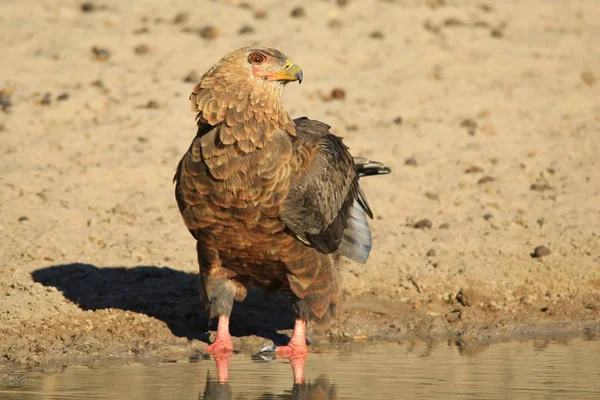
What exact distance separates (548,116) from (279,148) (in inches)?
270

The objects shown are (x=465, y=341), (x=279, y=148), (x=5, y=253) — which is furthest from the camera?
(x=5, y=253)

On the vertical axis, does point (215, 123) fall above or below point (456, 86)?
below

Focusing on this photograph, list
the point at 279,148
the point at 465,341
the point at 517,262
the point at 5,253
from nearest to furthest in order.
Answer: the point at 279,148 < the point at 465,341 < the point at 5,253 < the point at 517,262

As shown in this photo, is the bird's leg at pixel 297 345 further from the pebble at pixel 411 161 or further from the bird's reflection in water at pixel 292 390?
the pebble at pixel 411 161

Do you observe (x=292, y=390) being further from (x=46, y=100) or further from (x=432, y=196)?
(x=46, y=100)

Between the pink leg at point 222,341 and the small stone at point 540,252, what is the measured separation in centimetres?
337

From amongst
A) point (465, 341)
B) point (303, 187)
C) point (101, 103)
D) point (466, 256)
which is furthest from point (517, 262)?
point (101, 103)

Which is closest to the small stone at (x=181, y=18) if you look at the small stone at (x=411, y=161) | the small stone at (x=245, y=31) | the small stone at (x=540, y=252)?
the small stone at (x=245, y=31)

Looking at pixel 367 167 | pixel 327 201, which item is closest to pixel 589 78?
pixel 367 167

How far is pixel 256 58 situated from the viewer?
340 inches

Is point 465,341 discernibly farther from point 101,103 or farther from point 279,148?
point 101,103

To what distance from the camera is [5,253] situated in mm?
10406

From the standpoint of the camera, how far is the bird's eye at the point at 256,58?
8.62 meters

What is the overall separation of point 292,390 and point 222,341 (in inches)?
56.7
